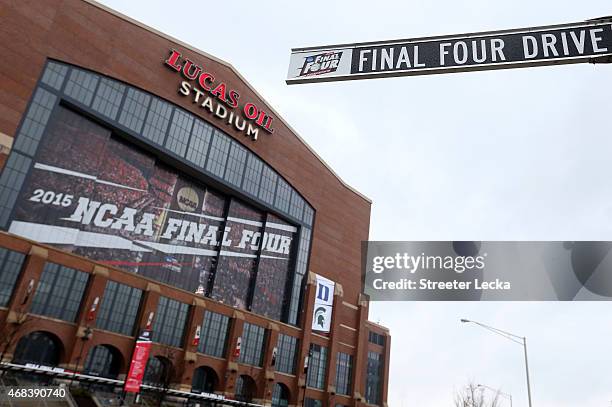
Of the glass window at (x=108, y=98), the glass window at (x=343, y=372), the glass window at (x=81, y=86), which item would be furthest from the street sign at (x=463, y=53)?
the glass window at (x=343, y=372)

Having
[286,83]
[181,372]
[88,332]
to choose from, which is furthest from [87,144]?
[286,83]

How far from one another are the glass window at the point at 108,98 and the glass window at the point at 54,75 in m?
3.58

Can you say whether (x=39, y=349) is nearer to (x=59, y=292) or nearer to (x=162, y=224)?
(x=59, y=292)

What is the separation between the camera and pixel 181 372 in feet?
173

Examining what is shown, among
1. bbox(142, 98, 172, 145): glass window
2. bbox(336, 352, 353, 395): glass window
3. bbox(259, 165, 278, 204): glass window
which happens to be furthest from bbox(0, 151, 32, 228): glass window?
bbox(336, 352, 353, 395): glass window

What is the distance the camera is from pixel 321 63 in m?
6.76

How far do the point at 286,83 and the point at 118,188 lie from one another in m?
50.3

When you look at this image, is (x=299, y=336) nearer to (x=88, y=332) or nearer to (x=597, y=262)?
(x=88, y=332)

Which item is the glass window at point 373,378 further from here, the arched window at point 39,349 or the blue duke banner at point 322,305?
the arched window at point 39,349

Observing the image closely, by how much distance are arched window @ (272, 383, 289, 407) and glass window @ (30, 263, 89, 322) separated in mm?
27593

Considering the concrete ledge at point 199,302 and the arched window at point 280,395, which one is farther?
the arched window at point 280,395

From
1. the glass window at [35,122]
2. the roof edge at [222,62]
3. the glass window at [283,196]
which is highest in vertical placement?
the roof edge at [222,62]

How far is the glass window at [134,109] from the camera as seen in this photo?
53688mm

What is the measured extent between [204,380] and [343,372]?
23.2m
